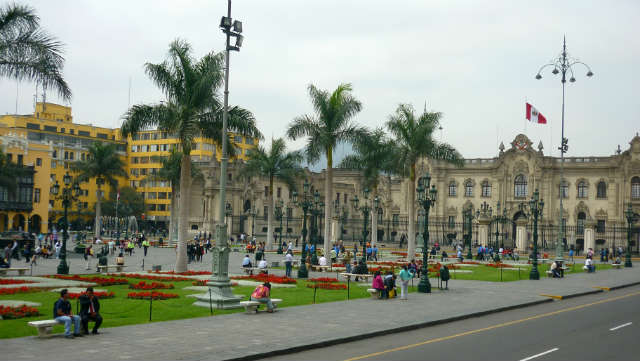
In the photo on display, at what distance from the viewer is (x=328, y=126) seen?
1542 inches

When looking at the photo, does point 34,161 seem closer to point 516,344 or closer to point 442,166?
point 442,166

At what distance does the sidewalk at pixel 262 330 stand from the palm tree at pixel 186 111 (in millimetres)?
11879

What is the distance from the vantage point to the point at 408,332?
1680 cm

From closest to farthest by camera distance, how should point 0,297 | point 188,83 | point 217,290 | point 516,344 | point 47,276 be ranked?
point 516,344 < point 217,290 < point 0,297 < point 47,276 < point 188,83

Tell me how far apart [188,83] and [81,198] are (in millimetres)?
79489

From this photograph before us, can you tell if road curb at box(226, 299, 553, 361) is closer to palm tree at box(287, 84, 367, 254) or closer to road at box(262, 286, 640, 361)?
road at box(262, 286, 640, 361)

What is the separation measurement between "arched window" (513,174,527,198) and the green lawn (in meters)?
62.4

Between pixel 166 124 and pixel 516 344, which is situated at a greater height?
pixel 166 124

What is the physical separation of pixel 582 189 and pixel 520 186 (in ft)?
25.2

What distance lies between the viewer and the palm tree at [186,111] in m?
30.2

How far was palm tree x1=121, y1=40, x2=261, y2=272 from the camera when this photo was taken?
99.2ft

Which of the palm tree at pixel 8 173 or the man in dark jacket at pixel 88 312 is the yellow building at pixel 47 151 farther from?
the man in dark jacket at pixel 88 312

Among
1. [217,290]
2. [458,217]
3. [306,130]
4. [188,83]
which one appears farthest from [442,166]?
[217,290]

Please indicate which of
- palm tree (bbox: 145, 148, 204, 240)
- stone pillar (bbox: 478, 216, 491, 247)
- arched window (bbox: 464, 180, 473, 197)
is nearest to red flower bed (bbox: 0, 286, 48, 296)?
palm tree (bbox: 145, 148, 204, 240)
